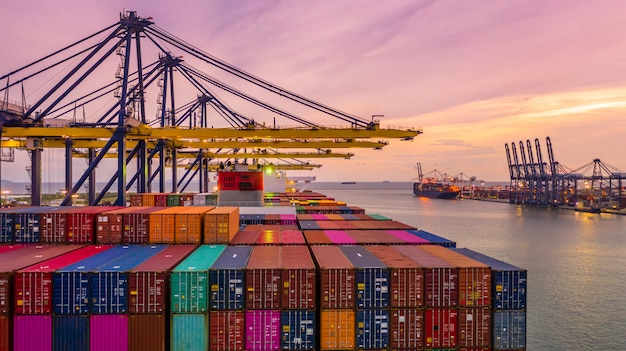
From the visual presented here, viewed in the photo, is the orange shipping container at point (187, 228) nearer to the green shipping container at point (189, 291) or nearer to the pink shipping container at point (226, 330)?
the green shipping container at point (189, 291)

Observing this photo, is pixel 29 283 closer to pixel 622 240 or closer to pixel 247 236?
pixel 247 236

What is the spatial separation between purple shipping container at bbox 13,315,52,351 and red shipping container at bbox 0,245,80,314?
24.2 inches

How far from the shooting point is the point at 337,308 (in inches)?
523

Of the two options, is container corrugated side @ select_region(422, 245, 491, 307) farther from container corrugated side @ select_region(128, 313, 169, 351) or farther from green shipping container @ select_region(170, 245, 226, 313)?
container corrugated side @ select_region(128, 313, 169, 351)

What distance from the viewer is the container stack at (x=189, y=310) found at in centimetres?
1273

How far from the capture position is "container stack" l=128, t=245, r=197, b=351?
12500mm

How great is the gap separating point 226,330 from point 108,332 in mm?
3939

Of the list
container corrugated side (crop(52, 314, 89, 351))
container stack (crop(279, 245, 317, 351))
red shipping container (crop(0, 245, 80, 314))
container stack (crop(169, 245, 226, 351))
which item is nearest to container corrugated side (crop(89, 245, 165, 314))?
container corrugated side (crop(52, 314, 89, 351))

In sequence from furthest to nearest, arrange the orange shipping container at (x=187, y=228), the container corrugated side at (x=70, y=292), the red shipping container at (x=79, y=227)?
the orange shipping container at (x=187, y=228) → the red shipping container at (x=79, y=227) → the container corrugated side at (x=70, y=292)

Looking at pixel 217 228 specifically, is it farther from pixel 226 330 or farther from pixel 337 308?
pixel 337 308

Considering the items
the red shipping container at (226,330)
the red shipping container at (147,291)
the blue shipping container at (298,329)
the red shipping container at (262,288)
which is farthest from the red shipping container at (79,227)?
the blue shipping container at (298,329)


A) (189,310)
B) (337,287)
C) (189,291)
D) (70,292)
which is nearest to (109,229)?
(70,292)

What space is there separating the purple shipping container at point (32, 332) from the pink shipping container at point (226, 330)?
5.35m

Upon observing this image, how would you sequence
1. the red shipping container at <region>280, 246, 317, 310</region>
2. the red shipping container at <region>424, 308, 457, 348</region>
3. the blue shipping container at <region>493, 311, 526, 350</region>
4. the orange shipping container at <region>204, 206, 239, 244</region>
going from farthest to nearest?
the orange shipping container at <region>204, 206, 239, 244</region>, the blue shipping container at <region>493, 311, 526, 350</region>, the red shipping container at <region>424, 308, 457, 348</region>, the red shipping container at <region>280, 246, 317, 310</region>
